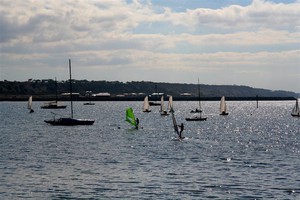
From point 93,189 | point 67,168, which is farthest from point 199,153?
point 93,189

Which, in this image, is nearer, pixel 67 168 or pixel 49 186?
pixel 49 186

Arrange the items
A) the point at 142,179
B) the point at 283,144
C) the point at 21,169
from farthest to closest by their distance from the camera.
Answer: the point at 283,144, the point at 21,169, the point at 142,179

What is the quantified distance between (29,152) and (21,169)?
51.4 ft

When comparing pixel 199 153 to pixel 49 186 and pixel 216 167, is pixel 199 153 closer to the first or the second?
pixel 216 167

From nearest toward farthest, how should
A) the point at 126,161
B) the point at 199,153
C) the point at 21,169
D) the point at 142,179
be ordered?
the point at 142,179 < the point at 21,169 < the point at 126,161 < the point at 199,153

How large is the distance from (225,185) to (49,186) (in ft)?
42.5

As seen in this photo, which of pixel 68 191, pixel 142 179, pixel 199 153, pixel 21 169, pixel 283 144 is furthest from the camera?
pixel 283 144

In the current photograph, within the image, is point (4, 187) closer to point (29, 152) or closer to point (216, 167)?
point (216, 167)

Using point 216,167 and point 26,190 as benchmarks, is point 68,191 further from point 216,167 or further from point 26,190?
point 216,167

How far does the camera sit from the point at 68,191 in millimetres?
41812

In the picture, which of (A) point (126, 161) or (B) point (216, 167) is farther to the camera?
(A) point (126, 161)

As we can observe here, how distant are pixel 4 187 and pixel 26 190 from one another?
7.03 feet

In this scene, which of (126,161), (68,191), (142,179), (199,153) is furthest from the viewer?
(199,153)

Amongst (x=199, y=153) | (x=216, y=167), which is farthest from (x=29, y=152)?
(x=216, y=167)
